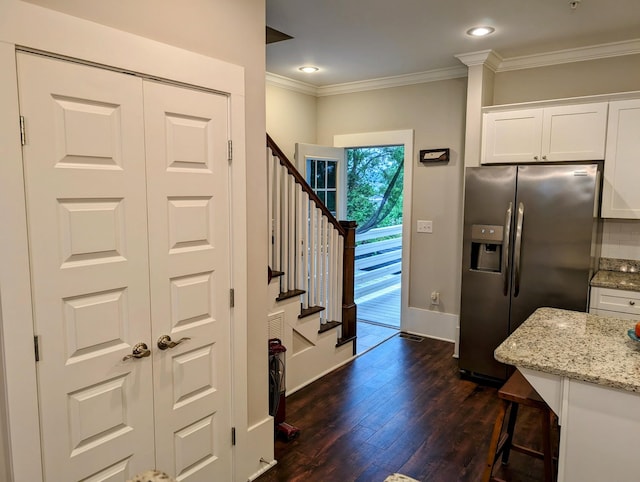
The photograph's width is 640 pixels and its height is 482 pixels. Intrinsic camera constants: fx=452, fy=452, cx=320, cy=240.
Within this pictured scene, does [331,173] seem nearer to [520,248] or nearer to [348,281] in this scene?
[348,281]

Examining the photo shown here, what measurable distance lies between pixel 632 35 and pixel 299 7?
2.47 metres

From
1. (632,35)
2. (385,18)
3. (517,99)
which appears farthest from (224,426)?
(632,35)

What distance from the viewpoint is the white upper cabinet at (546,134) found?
3334 mm

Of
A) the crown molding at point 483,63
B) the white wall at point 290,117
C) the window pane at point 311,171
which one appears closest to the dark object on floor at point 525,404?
the crown molding at point 483,63

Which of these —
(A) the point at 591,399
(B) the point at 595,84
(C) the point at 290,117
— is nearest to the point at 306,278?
(C) the point at 290,117

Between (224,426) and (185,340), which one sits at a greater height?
(185,340)

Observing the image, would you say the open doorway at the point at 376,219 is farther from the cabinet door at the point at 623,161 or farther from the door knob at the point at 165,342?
the door knob at the point at 165,342

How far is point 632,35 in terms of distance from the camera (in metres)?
3.33

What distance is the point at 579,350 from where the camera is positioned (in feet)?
5.74

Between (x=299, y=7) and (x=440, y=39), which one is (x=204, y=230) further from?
(x=440, y=39)

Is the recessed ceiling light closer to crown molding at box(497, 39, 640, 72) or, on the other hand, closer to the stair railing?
crown molding at box(497, 39, 640, 72)

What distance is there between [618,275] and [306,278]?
242 cm

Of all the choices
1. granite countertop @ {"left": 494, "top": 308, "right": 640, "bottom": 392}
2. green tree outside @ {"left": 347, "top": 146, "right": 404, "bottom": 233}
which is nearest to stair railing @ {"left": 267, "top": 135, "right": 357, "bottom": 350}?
granite countertop @ {"left": 494, "top": 308, "right": 640, "bottom": 392}

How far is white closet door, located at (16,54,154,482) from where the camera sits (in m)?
1.52
